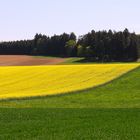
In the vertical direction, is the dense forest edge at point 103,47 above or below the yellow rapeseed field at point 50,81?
above

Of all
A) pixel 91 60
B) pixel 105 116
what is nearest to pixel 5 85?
pixel 105 116

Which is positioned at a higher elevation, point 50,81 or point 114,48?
point 114,48

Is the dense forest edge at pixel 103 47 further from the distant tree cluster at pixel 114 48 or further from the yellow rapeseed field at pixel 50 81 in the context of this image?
the yellow rapeseed field at pixel 50 81

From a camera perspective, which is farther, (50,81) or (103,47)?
(103,47)

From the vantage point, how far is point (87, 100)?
1356 inches

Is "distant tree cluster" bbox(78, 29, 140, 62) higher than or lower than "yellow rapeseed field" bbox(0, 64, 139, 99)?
higher

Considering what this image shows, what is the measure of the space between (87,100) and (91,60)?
268ft

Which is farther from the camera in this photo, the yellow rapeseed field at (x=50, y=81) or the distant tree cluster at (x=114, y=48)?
the distant tree cluster at (x=114, y=48)

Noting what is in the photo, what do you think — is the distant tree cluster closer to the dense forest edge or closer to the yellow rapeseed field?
the dense forest edge

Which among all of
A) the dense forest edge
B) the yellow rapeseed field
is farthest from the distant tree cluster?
the yellow rapeseed field

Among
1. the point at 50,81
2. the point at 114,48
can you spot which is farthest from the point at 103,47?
the point at 50,81

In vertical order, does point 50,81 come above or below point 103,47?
below

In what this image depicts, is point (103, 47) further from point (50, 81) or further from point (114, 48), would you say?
point (50, 81)

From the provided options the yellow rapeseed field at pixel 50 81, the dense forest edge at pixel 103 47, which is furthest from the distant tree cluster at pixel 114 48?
the yellow rapeseed field at pixel 50 81
